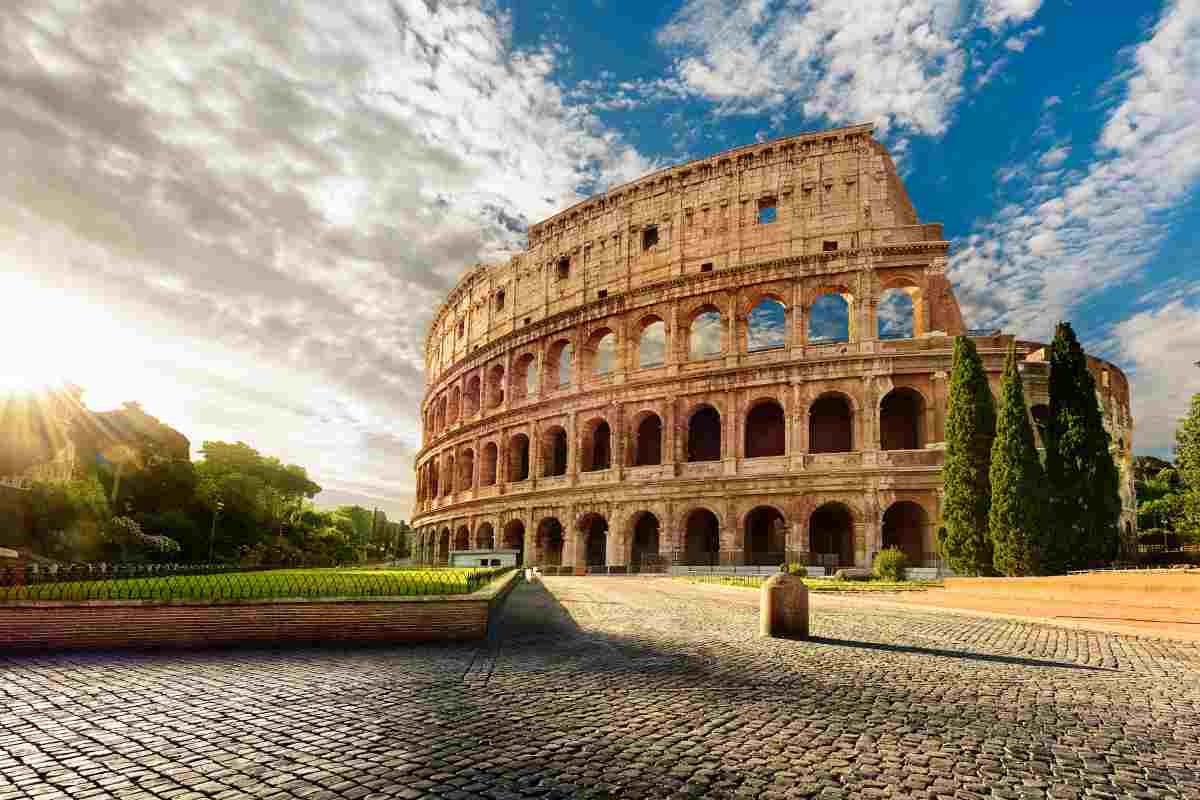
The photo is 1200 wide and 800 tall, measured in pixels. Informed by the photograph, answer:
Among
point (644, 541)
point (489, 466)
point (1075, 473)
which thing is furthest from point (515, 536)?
point (1075, 473)

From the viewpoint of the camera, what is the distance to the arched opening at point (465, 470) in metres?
47.5

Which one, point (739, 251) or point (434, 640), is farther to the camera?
point (739, 251)

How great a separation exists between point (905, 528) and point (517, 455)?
22.2 m

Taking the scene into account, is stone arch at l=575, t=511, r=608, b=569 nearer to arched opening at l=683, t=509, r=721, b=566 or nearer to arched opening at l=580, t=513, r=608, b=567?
arched opening at l=580, t=513, r=608, b=567

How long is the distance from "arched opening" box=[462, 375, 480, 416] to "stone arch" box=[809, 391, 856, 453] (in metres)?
23.9

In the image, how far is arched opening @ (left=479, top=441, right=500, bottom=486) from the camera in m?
44.5

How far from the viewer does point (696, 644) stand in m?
10.4

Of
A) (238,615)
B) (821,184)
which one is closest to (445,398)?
(821,184)

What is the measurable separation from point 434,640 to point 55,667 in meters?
4.85

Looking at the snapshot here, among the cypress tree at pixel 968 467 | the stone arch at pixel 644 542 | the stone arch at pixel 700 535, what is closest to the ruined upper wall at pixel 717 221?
the cypress tree at pixel 968 467

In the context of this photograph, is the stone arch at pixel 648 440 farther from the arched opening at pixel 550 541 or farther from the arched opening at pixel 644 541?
the arched opening at pixel 550 541

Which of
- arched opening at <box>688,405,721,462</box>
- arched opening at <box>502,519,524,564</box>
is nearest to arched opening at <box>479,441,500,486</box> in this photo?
arched opening at <box>502,519,524,564</box>

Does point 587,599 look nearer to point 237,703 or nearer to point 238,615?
point 238,615

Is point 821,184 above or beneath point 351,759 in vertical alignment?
above
